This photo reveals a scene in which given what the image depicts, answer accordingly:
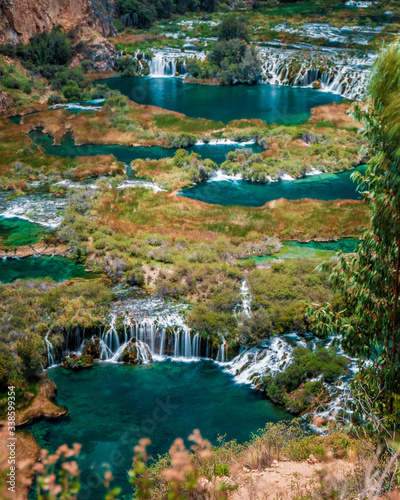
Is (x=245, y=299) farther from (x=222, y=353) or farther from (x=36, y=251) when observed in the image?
(x=36, y=251)

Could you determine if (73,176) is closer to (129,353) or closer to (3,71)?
(129,353)

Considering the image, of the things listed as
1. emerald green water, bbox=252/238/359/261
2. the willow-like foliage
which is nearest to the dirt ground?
the willow-like foliage

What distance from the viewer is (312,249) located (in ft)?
89.1

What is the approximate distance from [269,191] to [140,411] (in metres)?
21.9

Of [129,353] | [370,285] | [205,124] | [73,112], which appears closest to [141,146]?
[205,124]

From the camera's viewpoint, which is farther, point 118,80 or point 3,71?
point 118,80

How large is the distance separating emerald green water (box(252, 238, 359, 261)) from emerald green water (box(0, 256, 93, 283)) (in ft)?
29.8

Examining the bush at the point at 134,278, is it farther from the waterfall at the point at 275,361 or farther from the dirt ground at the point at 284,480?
the dirt ground at the point at 284,480

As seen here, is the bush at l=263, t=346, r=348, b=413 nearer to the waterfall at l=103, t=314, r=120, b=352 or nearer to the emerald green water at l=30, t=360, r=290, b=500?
the emerald green water at l=30, t=360, r=290, b=500

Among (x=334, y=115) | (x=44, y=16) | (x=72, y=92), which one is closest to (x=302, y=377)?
(x=334, y=115)

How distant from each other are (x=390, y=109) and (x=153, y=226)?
21785 mm

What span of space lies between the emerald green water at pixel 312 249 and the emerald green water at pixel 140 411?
9219 mm

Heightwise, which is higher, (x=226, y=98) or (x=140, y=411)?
(x=226, y=98)

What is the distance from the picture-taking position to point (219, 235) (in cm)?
2800
